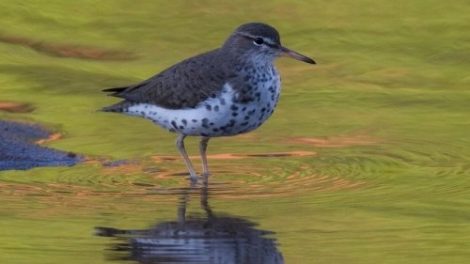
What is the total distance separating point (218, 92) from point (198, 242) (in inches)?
90.8

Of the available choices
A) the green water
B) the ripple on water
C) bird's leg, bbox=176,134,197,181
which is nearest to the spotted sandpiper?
bird's leg, bbox=176,134,197,181

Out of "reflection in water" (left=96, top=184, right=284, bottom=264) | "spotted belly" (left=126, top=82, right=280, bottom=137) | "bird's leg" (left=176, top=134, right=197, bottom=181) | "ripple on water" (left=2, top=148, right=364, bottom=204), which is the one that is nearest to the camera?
"reflection in water" (left=96, top=184, right=284, bottom=264)

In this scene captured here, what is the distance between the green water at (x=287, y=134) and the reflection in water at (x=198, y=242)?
0.41ft

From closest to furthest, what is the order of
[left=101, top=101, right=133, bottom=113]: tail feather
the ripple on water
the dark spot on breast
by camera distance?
the ripple on water, the dark spot on breast, [left=101, top=101, right=133, bottom=113]: tail feather

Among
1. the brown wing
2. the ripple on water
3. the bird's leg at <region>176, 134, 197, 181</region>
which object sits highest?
the brown wing

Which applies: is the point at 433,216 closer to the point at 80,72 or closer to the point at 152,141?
the point at 152,141

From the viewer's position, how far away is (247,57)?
13.2m

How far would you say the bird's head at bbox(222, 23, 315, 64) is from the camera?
1329 cm

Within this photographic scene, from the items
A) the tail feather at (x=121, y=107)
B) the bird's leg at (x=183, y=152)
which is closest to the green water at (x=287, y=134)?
the bird's leg at (x=183, y=152)

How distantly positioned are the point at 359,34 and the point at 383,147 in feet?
16.7

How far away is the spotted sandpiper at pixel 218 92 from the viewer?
12.8 metres

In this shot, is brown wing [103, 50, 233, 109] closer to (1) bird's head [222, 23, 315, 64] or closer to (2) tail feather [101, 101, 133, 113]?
(2) tail feather [101, 101, 133, 113]

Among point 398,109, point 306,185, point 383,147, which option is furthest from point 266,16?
point 306,185

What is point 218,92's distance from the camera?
42.1 feet
